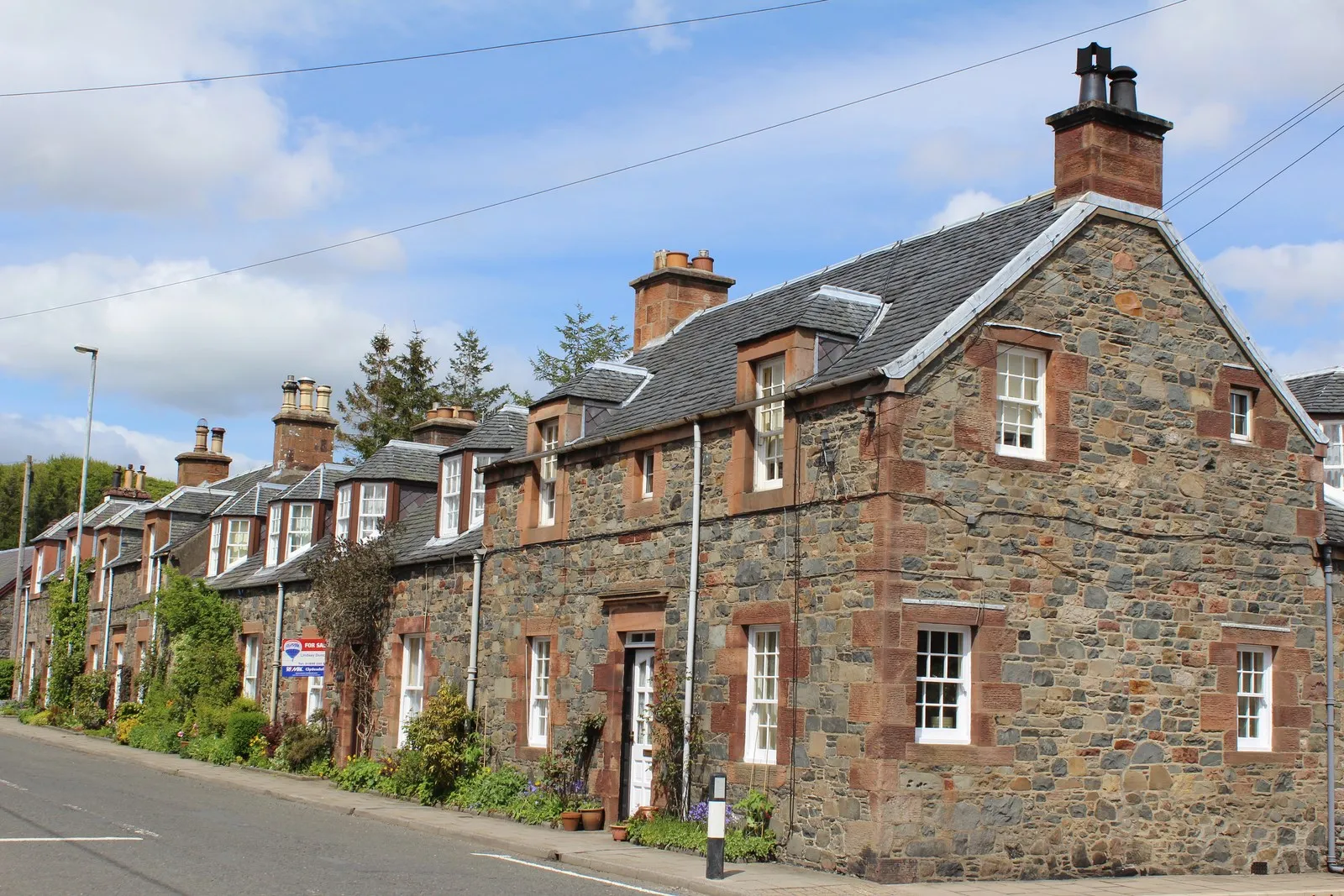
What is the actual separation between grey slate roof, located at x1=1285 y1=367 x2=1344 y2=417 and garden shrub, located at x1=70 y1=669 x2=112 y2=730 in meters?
31.4

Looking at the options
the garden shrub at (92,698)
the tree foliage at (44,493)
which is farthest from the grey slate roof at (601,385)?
the tree foliage at (44,493)

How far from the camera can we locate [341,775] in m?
25.8

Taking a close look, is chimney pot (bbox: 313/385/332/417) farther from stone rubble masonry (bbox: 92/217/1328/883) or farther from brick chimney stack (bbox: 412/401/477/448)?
stone rubble masonry (bbox: 92/217/1328/883)

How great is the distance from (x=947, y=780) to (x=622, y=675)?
5791 millimetres

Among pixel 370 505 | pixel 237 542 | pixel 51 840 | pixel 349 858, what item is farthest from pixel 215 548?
pixel 349 858

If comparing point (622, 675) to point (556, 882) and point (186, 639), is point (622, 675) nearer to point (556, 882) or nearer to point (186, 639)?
point (556, 882)

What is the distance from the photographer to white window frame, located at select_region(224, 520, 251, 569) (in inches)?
1430

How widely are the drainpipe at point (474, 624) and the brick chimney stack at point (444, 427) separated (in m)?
8.92

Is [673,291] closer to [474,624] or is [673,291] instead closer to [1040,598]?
[474,624]

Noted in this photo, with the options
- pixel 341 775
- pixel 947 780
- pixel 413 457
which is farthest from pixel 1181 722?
pixel 413 457

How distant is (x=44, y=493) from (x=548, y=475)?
7533cm

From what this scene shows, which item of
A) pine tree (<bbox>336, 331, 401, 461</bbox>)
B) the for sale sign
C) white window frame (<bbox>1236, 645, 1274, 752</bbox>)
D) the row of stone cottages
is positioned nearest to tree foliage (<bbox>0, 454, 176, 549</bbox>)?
pine tree (<bbox>336, 331, 401, 461</bbox>)

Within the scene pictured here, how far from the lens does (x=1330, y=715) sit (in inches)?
724

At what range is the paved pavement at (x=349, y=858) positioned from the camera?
13.4m
